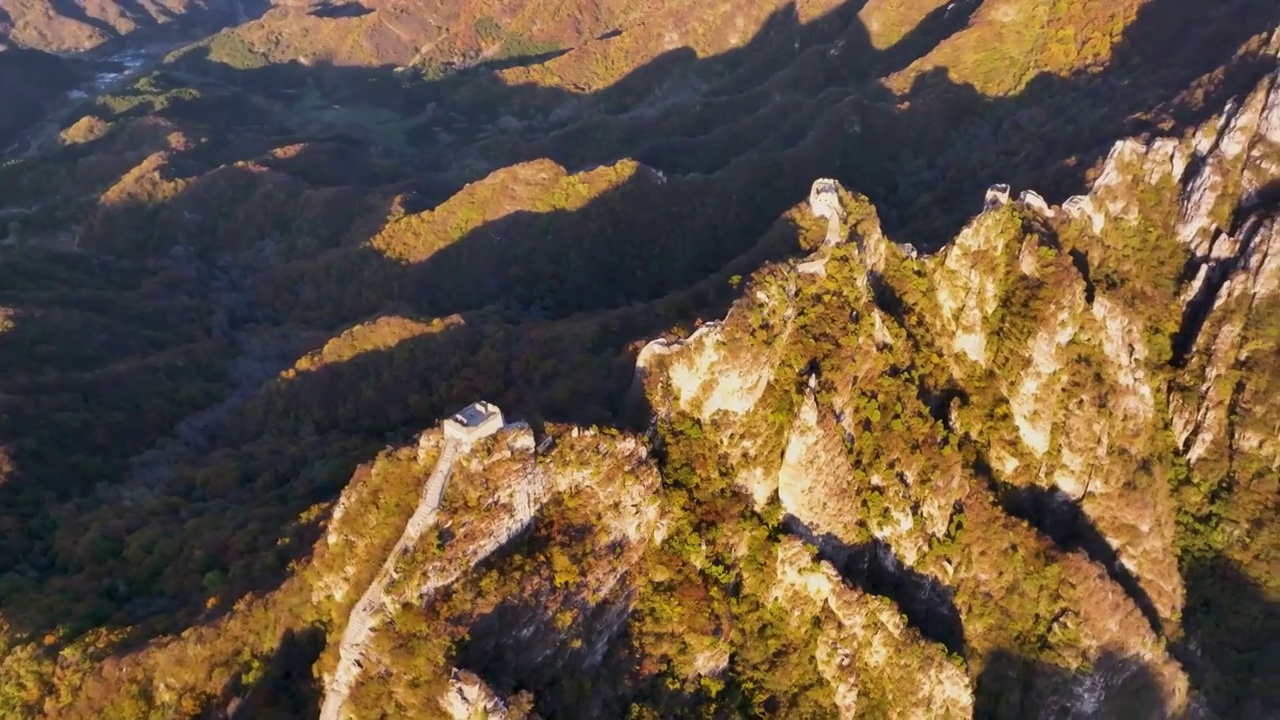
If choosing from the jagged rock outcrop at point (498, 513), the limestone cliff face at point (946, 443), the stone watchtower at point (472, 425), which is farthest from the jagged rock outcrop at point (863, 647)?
the stone watchtower at point (472, 425)

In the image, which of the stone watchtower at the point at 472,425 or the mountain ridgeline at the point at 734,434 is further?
the mountain ridgeline at the point at 734,434

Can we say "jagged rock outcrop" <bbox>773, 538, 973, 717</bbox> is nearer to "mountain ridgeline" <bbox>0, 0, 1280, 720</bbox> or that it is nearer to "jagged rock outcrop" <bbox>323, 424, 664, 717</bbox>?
"mountain ridgeline" <bbox>0, 0, 1280, 720</bbox>

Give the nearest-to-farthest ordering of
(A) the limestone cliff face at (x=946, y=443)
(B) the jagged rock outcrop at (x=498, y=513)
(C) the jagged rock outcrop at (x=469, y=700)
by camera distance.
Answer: (C) the jagged rock outcrop at (x=469, y=700) < (B) the jagged rock outcrop at (x=498, y=513) < (A) the limestone cliff face at (x=946, y=443)

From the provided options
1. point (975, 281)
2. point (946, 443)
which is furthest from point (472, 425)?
point (975, 281)

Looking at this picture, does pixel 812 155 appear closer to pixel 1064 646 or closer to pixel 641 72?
pixel 1064 646

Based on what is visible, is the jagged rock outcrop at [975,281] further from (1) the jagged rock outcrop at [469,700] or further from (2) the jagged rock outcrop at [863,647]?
(1) the jagged rock outcrop at [469,700]

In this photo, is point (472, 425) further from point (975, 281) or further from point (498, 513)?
point (975, 281)
